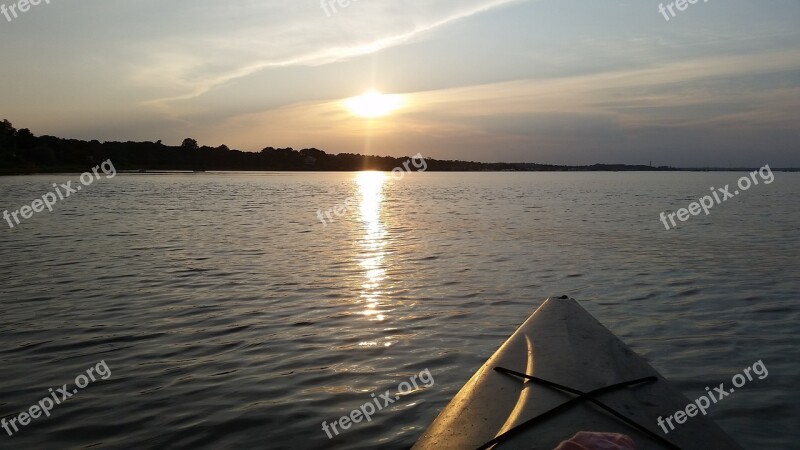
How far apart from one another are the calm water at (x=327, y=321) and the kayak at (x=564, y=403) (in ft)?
3.54

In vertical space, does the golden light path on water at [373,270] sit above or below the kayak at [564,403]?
below

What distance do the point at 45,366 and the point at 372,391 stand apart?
4.55 metres

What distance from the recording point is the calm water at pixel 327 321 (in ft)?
20.1

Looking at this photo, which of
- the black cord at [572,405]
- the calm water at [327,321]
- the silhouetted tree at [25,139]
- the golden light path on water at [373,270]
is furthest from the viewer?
the silhouetted tree at [25,139]

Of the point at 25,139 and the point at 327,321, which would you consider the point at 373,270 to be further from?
the point at 25,139

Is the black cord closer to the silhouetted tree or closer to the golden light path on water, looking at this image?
the golden light path on water

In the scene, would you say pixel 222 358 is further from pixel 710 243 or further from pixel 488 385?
pixel 710 243

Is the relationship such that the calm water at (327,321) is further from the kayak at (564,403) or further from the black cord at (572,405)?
the black cord at (572,405)

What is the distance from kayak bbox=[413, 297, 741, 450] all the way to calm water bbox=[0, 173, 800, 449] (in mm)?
1079

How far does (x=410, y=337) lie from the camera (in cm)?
896

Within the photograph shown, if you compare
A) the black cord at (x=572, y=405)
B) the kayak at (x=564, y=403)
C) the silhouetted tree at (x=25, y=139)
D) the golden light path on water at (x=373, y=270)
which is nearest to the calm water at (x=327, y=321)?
the golden light path on water at (x=373, y=270)

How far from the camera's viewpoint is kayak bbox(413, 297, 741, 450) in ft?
14.2

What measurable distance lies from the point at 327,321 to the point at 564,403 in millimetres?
5816

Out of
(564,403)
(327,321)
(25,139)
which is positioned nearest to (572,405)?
(564,403)
